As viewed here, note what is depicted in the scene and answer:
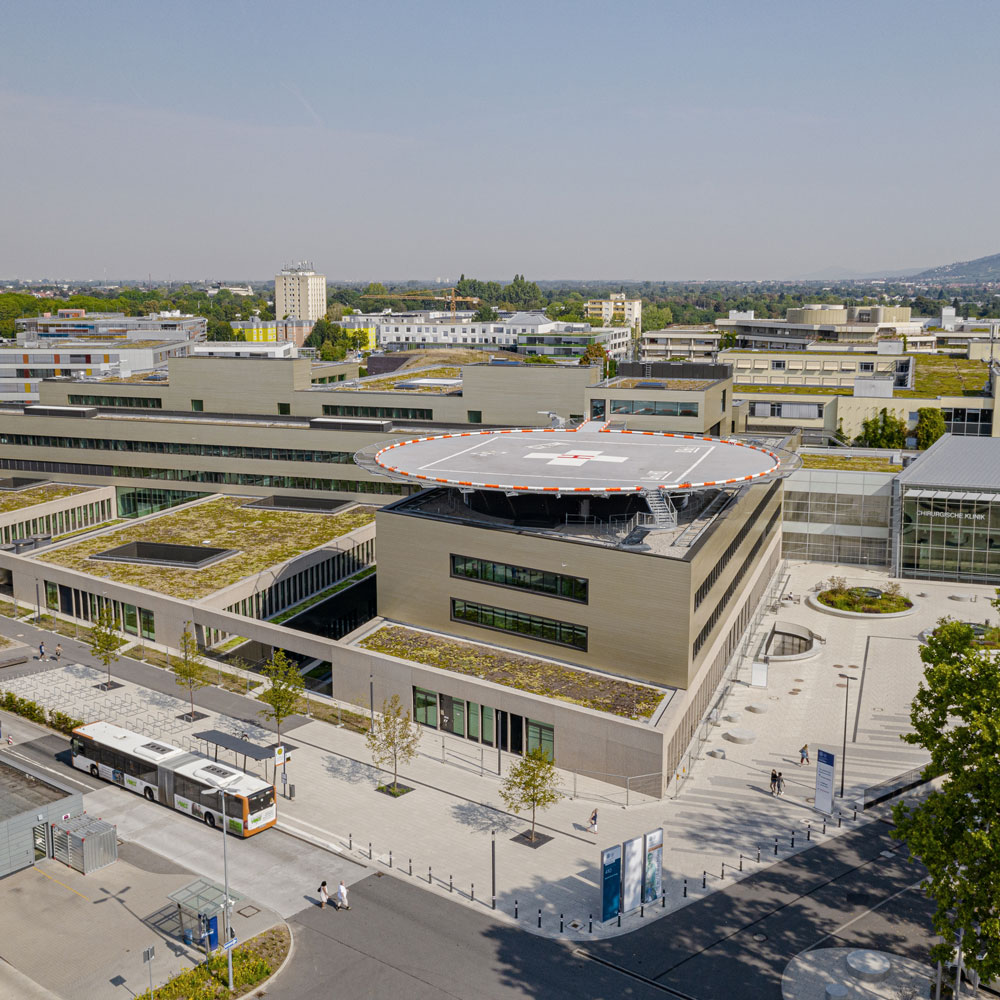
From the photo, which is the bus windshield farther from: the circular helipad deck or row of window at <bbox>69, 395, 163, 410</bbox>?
row of window at <bbox>69, 395, 163, 410</bbox>

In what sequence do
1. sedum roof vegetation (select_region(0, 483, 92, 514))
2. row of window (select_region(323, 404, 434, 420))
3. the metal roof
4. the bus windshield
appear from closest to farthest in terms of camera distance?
the bus windshield
the metal roof
sedum roof vegetation (select_region(0, 483, 92, 514))
row of window (select_region(323, 404, 434, 420))

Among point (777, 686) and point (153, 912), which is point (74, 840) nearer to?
point (153, 912)

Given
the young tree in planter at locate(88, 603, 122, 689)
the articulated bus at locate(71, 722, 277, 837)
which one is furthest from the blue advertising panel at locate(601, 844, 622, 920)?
the young tree in planter at locate(88, 603, 122, 689)

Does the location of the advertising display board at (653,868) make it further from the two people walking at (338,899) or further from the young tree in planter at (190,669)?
the young tree in planter at (190,669)

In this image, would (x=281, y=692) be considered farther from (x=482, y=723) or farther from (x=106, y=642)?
(x=106, y=642)

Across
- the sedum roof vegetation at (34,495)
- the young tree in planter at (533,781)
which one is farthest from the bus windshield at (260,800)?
the sedum roof vegetation at (34,495)

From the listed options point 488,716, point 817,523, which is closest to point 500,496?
point 488,716

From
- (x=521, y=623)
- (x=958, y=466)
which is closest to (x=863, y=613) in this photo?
(x=958, y=466)
